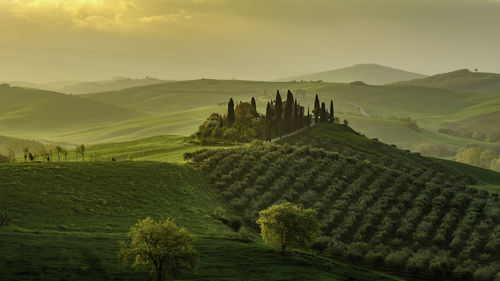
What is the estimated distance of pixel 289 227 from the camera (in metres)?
54.9

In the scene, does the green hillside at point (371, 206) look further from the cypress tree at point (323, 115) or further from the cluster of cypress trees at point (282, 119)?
the cypress tree at point (323, 115)

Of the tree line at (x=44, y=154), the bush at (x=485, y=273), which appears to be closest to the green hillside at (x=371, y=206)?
the bush at (x=485, y=273)

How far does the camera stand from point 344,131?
15412 cm

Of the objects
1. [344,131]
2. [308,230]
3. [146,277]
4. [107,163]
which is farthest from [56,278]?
[344,131]

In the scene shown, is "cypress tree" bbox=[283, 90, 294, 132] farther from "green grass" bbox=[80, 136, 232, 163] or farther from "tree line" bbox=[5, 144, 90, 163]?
"tree line" bbox=[5, 144, 90, 163]

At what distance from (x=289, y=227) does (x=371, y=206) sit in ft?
94.4

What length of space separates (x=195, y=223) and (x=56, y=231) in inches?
700

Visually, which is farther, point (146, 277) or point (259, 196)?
point (259, 196)

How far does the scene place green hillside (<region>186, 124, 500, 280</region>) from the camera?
6231cm

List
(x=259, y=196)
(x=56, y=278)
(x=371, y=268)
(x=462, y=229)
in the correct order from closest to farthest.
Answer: (x=56, y=278) < (x=371, y=268) < (x=462, y=229) < (x=259, y=196)

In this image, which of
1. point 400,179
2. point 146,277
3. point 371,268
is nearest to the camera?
point 146,277

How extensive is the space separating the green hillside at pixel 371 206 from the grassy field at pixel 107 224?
7199 millimetres

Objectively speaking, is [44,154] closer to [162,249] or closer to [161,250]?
[162,249]

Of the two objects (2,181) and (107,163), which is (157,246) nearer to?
(2,181)
